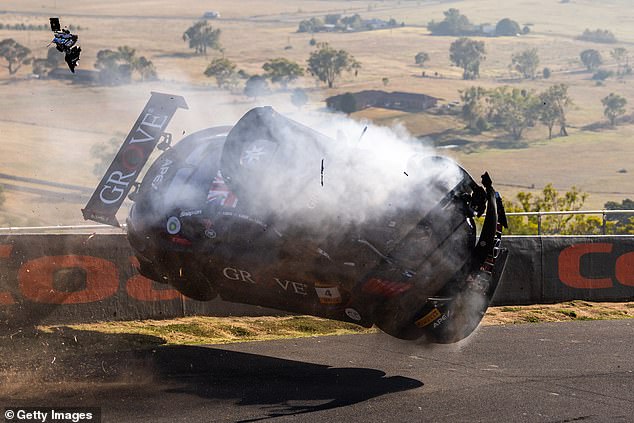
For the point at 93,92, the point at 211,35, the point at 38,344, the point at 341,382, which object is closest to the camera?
the point at 341,382

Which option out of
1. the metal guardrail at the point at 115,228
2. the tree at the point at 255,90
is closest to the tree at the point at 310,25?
the tree at the point at 255,90

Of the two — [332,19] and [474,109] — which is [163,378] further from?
[332,19]

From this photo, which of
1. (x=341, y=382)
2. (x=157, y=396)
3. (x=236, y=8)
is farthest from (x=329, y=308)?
(x=236, y=8)

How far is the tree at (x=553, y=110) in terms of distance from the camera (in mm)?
102281

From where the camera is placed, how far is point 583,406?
1055 cm

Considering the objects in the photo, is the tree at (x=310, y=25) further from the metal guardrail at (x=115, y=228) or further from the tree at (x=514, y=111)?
the metal guardrail at (x=115, y=228)

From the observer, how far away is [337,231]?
11055 millimetres

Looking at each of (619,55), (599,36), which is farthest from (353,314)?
(599,36)

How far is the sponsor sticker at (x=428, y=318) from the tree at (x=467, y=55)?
118m

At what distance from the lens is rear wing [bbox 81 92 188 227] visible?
1293cm

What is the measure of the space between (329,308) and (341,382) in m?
0.96

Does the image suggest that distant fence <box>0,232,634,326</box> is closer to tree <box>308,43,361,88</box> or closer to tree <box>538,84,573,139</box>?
tree <box>538,84,573,139</box>

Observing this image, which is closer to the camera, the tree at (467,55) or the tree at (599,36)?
the tree at (467,55)

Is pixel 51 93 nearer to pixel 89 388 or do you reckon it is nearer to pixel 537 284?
pixel 537 284
